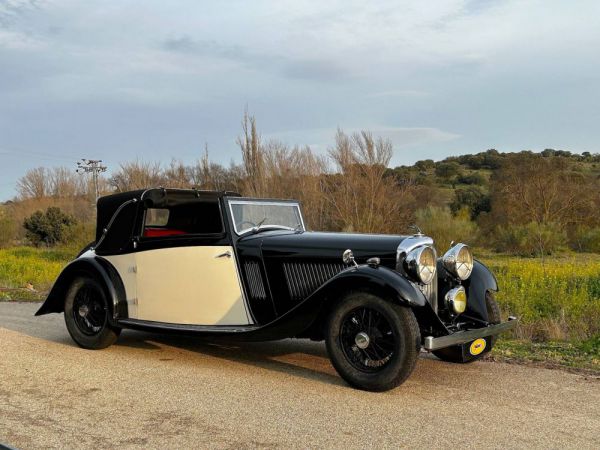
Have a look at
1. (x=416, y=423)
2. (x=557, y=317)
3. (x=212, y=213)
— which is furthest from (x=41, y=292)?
(x=416, y=423)

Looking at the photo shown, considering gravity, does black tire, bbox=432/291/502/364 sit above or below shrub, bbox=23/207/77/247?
below

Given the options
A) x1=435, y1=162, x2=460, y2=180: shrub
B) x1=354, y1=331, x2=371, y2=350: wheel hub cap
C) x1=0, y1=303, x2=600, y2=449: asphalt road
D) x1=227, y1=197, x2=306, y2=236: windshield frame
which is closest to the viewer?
x1=0, y1=303, x2=600, y2=449: asphalt road

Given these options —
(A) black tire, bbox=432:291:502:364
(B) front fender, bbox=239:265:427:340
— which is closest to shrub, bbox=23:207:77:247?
(B) front fender, bbox=239:265:427:340

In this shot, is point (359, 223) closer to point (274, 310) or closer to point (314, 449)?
point (274, 310)

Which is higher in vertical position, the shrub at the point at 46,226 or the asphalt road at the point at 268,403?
the shrub at the point at 46,226

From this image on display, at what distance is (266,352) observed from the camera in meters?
6.82

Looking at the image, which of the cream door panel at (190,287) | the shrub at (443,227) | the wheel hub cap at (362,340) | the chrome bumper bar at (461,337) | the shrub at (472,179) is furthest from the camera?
the shrub at (472,179)

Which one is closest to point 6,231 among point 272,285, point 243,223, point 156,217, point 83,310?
point 83,310

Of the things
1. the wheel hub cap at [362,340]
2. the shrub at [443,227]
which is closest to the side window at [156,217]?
the wheel hub cap at [362,340]

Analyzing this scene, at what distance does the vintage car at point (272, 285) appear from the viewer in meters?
5.20

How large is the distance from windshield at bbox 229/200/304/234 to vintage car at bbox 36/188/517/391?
15 mm

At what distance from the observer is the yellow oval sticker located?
5.81 meters

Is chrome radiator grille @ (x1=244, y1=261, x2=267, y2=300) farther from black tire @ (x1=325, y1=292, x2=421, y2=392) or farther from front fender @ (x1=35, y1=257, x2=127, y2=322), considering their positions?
front fender @ (x1=35, y1=257, x2=127, y2=322)

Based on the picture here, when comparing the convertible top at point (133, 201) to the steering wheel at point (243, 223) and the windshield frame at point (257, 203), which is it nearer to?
the windshield frame at point (257, 203)
